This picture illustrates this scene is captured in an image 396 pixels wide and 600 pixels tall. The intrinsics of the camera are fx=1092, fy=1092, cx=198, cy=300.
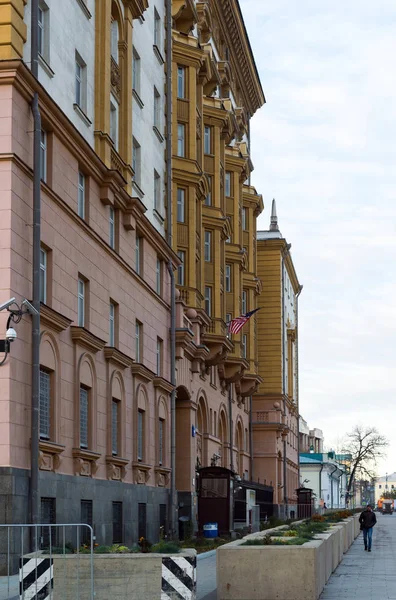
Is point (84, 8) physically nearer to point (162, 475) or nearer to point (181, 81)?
point (162, 475)

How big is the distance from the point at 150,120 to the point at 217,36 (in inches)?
825

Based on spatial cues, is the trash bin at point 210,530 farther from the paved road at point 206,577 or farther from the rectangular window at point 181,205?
the rectangular window at point 181,205

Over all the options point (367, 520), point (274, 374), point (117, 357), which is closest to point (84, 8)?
point (117, 357)

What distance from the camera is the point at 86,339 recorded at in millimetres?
27484

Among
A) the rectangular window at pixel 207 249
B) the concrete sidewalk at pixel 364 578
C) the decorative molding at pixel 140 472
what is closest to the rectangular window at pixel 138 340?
the decorative molding at pixel 140 472

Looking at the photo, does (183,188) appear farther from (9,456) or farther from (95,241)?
(9,456)

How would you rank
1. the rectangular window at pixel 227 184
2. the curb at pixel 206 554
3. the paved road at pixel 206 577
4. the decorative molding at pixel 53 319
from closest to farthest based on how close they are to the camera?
the paved road at pixel 206 577, the decorative molding at pixel 53 319, the curb at pixel 206 554, the rectangular window at pixel 227 184

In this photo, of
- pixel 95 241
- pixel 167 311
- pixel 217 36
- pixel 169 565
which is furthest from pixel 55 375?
pixel 217 36

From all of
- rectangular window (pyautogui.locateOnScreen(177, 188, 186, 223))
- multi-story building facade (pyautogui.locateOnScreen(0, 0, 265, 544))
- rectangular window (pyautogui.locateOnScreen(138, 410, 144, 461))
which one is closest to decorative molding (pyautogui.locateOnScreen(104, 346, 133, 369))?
multi-story building facade (pyautogui.locateOnScreen(0, 0, 265, 544))

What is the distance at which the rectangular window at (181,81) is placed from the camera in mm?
45625

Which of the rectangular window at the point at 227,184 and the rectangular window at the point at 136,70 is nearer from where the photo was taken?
the rectangular window at the point at 136,70

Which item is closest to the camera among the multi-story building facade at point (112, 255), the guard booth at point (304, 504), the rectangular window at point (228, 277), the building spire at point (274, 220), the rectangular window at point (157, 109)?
the multi-story building facade at point (112, 255)

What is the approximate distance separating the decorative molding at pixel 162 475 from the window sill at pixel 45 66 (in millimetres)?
15695

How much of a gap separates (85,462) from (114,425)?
417 cm
